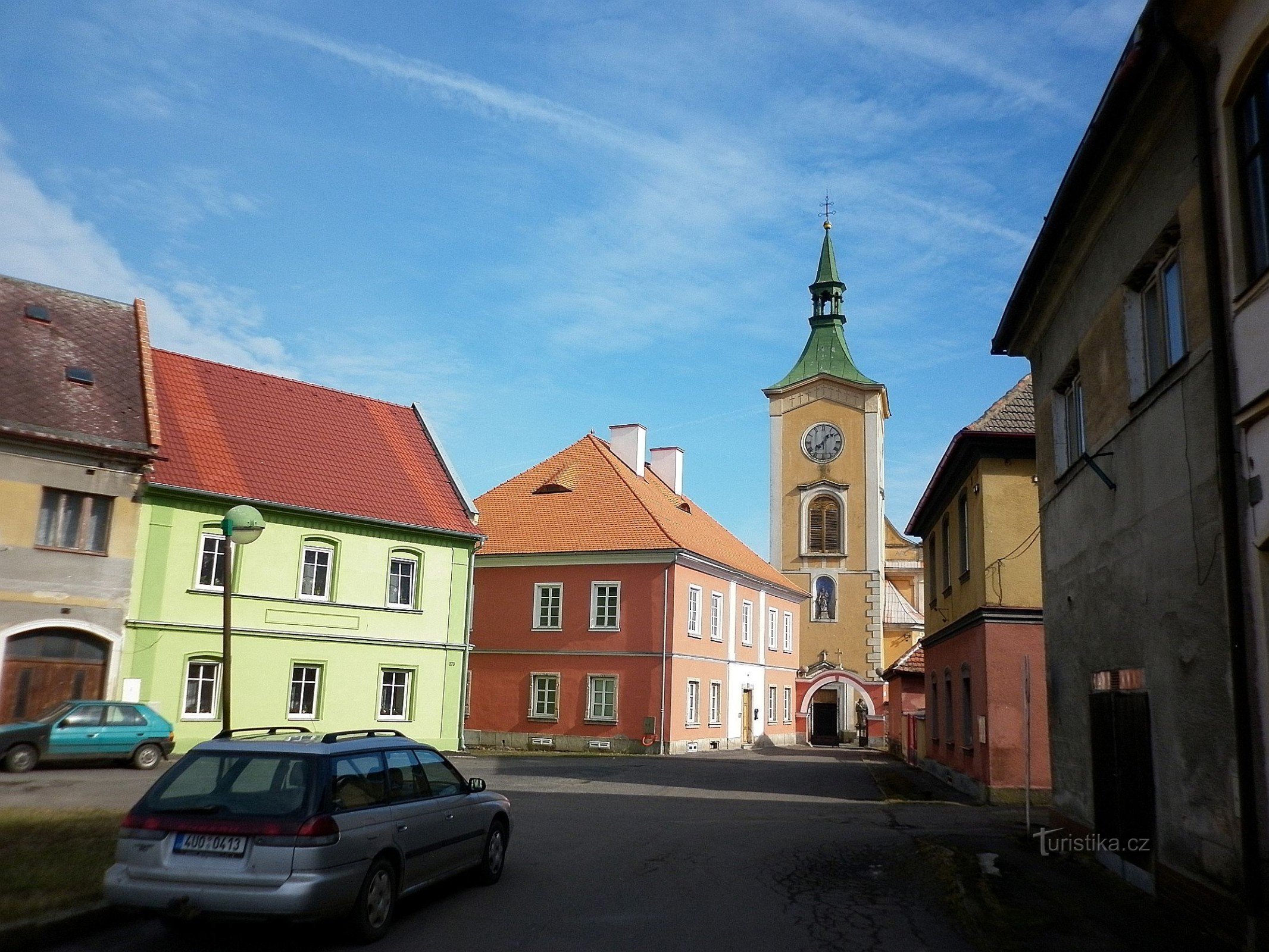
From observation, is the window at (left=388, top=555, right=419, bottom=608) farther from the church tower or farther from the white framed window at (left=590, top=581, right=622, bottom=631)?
the church tower

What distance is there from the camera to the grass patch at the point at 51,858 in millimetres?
8273

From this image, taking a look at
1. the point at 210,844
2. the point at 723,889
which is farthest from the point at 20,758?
the point at 723,889

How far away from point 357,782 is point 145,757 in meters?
16.2

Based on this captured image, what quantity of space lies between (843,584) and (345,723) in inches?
1318

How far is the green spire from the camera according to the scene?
6103 centimetres

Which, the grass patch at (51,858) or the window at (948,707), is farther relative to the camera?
the window at (948,707)

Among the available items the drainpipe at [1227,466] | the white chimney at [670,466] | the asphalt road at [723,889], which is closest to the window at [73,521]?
the asphalt road at [723,889]

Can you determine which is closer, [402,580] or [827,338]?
[402,580]

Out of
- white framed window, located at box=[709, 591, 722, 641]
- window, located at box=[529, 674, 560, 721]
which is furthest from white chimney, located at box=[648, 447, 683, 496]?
window, located at box=[529, 674, 560, 721]

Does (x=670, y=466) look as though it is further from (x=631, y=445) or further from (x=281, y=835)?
(x=281, y=835)

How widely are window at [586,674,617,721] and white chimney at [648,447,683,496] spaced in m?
14.1

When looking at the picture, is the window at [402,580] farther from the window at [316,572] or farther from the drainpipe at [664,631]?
the drainpipe at [664,631]

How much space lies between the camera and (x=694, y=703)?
132ft

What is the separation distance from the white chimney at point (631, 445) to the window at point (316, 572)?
19.1 meters
